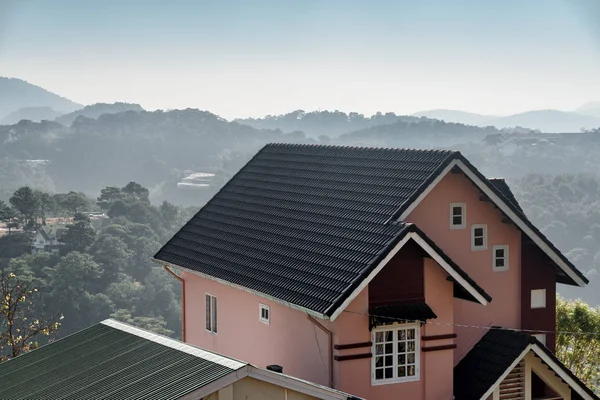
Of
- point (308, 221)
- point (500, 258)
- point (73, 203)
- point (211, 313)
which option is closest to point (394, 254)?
point (308, 221)

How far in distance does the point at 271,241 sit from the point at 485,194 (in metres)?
4.52

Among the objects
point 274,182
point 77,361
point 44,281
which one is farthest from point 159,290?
point 77,361

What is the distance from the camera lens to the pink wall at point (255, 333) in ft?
63.4

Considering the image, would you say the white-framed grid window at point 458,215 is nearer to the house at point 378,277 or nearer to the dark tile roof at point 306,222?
the house at point 378,277

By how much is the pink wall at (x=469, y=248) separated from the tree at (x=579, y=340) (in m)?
10.6

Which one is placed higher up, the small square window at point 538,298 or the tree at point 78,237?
the small square window at point 538,298

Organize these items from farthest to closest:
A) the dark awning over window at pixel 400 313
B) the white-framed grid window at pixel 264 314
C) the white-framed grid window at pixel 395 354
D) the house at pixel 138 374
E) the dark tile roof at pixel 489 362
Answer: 1. the white-framed grid window at pixel 264 314
2. the dark tile roof at pixel 489 362
3. the white-framed grid window at pixel 395 354
4. the dark awning over window at pixel 400 313
5. the house at pixel 138 374

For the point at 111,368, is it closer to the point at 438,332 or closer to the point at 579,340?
the point at 438,332

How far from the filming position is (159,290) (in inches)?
3684

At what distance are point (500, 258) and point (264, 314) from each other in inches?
217

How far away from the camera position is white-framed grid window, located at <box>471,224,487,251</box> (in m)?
22.1

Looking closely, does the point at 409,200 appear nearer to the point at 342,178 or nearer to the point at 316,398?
the point at 342,178

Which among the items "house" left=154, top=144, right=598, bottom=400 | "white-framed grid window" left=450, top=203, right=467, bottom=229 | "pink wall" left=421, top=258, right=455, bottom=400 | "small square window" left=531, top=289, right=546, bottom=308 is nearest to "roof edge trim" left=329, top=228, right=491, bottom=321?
"house" left=154, top=144, right=598, bottom=400

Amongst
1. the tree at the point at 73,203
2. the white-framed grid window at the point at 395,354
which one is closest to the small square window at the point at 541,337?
the white-framed grid window at the point at 395,354
